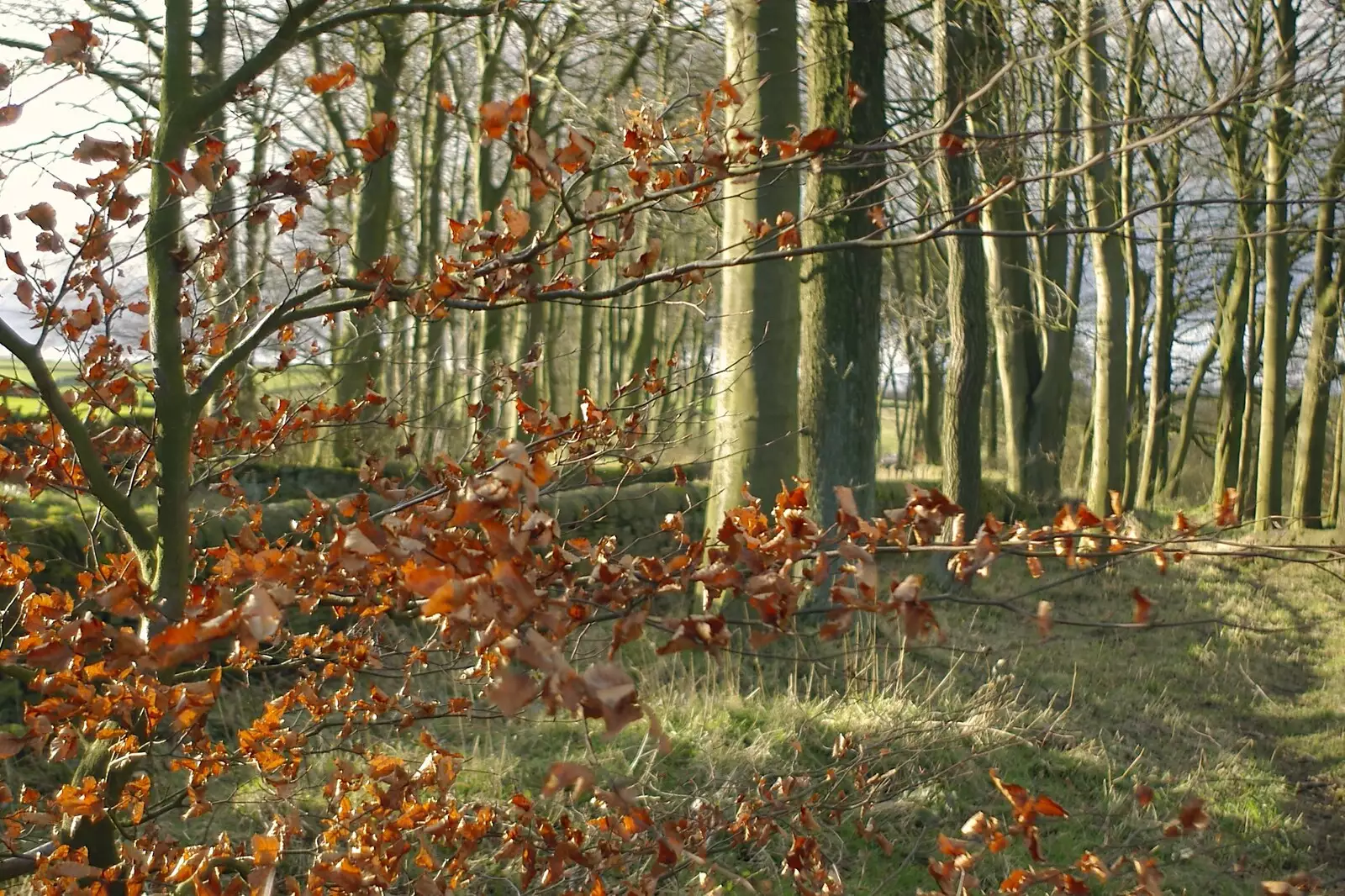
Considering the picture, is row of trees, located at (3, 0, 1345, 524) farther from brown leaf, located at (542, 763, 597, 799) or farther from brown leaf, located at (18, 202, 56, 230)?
brown leaf, located at (542, 763, 597, 799)

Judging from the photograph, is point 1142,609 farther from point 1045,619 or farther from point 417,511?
point 417,511

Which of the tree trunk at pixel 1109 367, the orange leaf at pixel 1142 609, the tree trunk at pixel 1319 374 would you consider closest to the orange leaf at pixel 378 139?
the orange leaf at pixel 1142 609

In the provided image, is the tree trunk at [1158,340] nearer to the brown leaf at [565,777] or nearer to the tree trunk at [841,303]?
the tree trunk at [841,303]

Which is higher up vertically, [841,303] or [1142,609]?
[841,303]

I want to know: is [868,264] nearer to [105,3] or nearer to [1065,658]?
[1065,658]

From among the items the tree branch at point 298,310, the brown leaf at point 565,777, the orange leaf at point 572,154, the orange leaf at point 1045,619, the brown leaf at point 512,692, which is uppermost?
the orange leaf at point 572,154

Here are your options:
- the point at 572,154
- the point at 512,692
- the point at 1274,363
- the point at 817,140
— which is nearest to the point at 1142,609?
the point at 817,140

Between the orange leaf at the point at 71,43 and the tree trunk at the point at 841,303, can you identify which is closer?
the orange leaf at the point at 71,43

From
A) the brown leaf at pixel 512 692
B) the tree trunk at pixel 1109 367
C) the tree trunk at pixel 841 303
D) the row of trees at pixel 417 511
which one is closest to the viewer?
the brown leaf at pixel 512 692

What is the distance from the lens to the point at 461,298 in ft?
7.02

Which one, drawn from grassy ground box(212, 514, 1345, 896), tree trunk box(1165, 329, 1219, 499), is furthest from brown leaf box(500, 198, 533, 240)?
tree trunk box(1165, 329, 1219, 499)

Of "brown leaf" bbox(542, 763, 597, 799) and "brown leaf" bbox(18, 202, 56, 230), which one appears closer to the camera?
"brown leaf" bbox(542, 763, 597, 799)

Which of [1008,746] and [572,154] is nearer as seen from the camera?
[572,154]

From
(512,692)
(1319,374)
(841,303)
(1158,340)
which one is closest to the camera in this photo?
(512,692)
